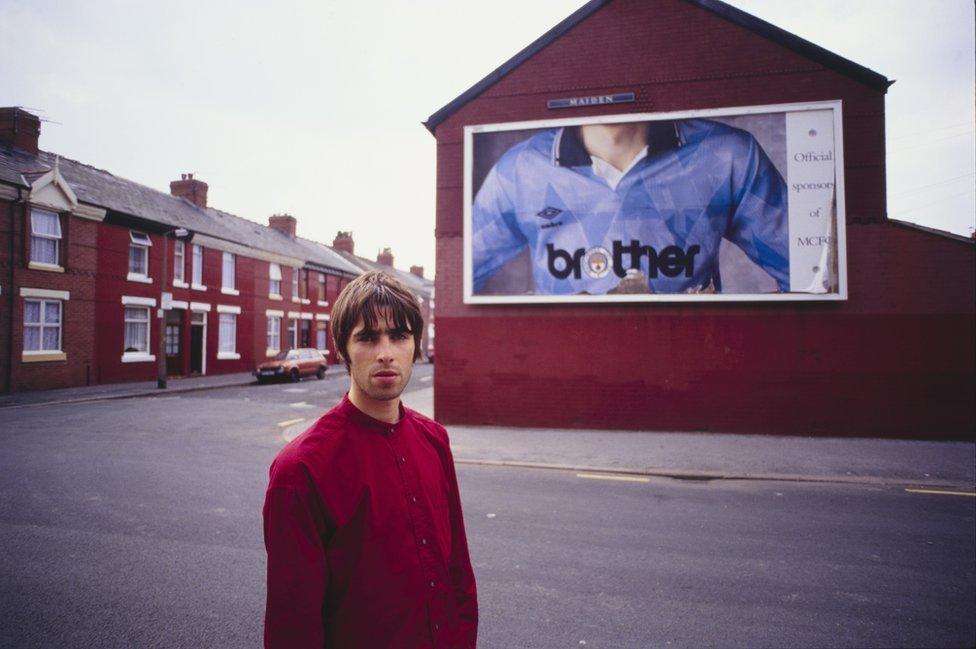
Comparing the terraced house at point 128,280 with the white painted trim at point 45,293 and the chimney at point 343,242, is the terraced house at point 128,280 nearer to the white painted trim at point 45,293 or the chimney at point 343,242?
the white painted trim at point 45,293

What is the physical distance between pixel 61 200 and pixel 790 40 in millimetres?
19588

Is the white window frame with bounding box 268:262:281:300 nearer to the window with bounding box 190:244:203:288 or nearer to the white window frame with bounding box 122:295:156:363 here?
the window with bounding box 190:244:203:288

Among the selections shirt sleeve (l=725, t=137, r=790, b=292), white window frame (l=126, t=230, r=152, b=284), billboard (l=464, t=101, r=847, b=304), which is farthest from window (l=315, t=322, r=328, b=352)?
shirt sleeve (l=725, t=137, r=790, b=292)

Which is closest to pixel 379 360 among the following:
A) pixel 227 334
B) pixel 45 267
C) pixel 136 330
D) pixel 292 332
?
pixel 45 267

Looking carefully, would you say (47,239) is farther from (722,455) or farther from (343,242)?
(343,242)

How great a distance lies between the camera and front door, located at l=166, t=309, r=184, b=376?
22.7 meters

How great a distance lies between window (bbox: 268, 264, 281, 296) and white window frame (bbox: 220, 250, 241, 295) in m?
2.67

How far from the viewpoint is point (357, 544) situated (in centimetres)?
158

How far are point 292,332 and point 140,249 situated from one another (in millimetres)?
11285

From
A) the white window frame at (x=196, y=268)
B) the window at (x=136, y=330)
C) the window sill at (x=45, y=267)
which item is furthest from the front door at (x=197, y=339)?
the window sill at (x=45, y=267)

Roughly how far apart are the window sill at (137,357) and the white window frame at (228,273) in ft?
16.9

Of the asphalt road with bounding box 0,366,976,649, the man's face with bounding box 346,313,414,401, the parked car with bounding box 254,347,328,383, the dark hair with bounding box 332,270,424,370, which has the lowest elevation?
the asphalt road with bounding box 0,366,976,649

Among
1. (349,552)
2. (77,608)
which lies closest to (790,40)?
(349,552)

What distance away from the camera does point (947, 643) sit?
3.29 meters
